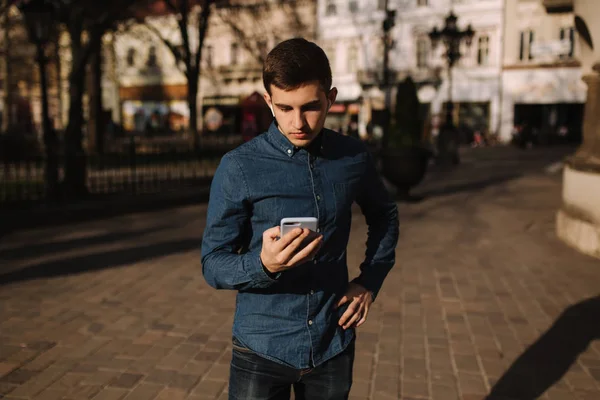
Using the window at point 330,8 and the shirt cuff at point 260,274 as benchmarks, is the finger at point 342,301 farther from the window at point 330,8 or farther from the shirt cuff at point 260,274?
the window at point 330,8

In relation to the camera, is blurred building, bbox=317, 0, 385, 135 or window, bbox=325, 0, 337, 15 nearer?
blurred building, bbox=317, 0, 385, 135

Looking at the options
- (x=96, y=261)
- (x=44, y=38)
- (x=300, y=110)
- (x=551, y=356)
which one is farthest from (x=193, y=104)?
(x=300, y=110)

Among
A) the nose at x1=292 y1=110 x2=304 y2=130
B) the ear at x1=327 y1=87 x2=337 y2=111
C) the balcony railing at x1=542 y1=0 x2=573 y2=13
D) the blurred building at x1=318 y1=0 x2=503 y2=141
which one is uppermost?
the blurred building at x1=318 y1=0 x2=503 y2=141

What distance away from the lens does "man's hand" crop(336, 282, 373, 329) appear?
6.25 feet

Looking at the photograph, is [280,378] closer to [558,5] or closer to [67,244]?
[67,244]

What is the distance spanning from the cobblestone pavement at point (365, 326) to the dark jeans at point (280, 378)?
176 cm

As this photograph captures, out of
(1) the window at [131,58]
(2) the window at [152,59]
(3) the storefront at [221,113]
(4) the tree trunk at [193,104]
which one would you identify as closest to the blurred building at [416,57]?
(3) the storefront at [221,113]

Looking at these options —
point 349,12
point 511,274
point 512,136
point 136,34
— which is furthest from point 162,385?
point 349,12

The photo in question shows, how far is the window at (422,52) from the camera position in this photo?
39.3m

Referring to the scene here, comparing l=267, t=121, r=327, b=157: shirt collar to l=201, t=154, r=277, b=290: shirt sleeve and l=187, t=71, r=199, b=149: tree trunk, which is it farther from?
l=187, t=71, r=199, b=149: tree trunk

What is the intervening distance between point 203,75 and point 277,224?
150 ft

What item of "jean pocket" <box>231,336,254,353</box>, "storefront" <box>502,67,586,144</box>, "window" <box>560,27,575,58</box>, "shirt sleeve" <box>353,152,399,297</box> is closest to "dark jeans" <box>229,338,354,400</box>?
"jean pocket" <box>231,336,254,353</box>

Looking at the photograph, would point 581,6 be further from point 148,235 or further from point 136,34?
point 136,34

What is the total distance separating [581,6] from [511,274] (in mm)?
3867
